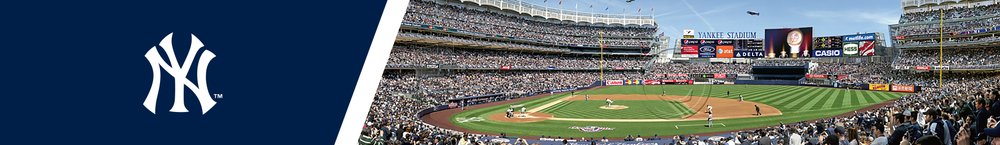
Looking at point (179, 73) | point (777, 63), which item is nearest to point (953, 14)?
point (777, 63)

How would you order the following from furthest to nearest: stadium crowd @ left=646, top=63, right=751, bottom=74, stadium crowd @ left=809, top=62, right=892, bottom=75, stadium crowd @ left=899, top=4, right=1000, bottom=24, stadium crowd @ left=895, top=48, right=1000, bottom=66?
stadium crowd @ left=646, top=63, right=751, bottom=74
stadium crowd @ left=809, top=62, right=892, bottom=75
stadium crowd @ left=899, top=4, right=1000, bottom=24
stadium crowd @ left=895, top=48, right=1000, bottom=66

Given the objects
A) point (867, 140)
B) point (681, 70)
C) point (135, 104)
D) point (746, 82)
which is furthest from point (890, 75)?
point (135, 104)

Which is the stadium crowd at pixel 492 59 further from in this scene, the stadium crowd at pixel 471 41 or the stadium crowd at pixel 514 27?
the stadium crowd at pixel 514 27

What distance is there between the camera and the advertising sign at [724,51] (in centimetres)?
7331

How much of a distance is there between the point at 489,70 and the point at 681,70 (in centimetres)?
3532

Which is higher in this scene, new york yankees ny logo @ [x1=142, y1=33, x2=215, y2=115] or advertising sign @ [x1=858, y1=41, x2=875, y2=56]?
advertising sign @ [x1=858, y1=41, x2=875, y2=56]

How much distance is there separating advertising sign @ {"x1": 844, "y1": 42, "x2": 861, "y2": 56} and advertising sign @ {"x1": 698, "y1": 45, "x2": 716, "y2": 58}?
668 inches

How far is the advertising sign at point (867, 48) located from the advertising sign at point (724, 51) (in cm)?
1621

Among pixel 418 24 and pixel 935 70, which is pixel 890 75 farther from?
pixel 418 24

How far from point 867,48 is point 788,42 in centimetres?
941

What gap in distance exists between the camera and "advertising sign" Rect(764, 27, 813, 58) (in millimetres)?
68438

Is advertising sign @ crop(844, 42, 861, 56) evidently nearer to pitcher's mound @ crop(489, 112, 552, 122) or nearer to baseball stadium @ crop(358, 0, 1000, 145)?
baseball stadium @ crop(358, 0, 1000, 145)

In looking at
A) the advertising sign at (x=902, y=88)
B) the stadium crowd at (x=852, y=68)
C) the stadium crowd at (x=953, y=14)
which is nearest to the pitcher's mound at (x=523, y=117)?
the advertising sign at (x=902, y=88)

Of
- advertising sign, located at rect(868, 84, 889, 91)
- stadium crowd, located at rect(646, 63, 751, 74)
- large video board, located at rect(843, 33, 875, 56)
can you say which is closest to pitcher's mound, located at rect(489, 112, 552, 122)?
advertising sign, located at rect(868, 84, 889, 91)
